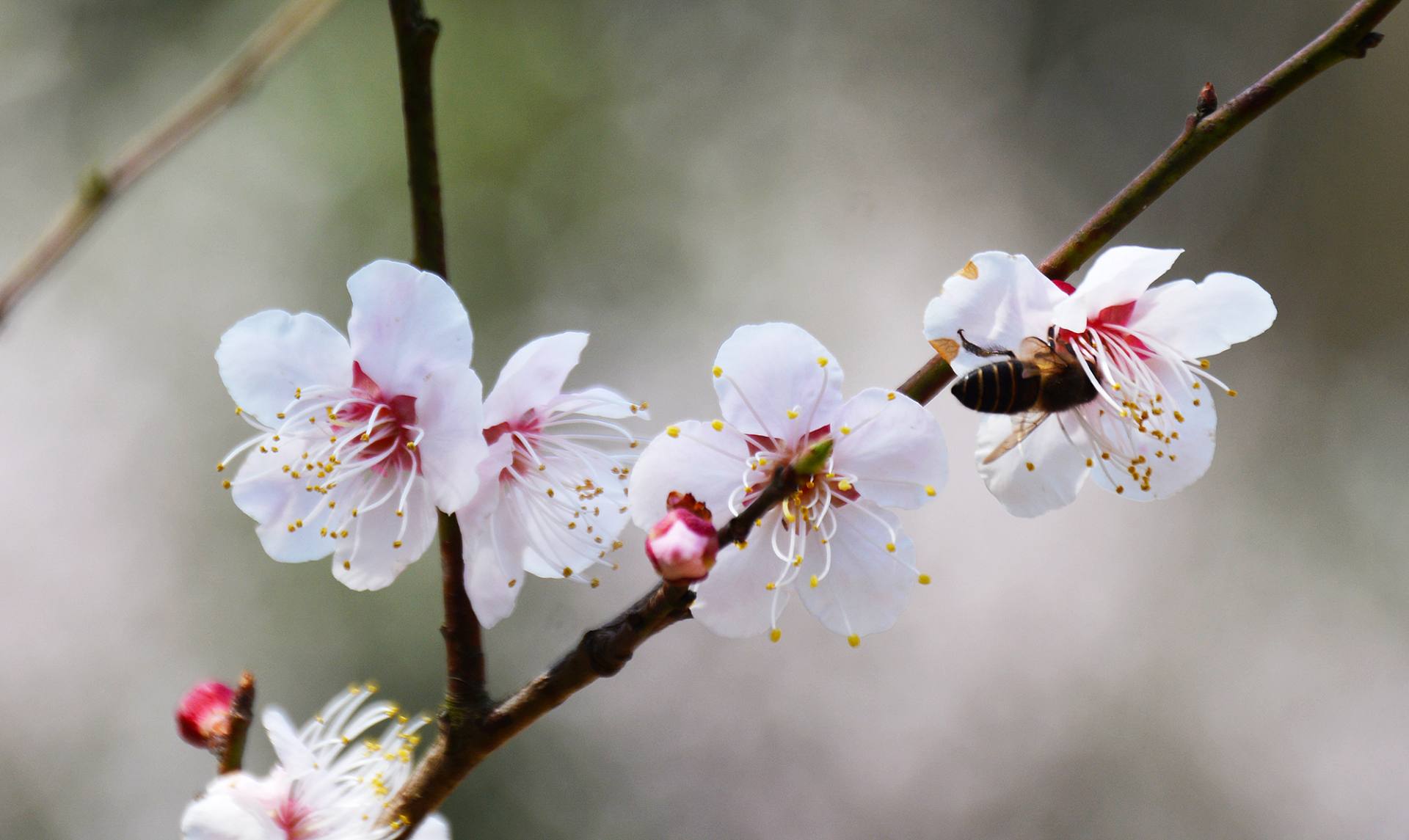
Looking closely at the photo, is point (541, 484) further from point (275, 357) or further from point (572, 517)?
point (275, 357)

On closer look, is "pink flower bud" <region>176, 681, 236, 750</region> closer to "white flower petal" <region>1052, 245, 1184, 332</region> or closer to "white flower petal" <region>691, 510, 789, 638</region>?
"white flower petal" <region>691, 510, 789, 638</region>

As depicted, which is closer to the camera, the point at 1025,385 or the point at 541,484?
the point at 1025,385

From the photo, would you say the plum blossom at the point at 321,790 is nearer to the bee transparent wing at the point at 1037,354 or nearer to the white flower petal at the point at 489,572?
the white flower petal at the point at 489,572

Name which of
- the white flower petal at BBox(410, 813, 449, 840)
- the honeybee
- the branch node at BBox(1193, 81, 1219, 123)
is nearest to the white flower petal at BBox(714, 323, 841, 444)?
the honeybee

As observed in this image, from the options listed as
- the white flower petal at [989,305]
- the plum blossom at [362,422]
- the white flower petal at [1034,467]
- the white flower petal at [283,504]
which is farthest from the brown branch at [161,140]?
the white flower petal at [1034,467]

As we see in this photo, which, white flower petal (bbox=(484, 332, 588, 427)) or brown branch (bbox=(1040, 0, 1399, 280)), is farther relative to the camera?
white flower petal (bbox=(484, 332, 588, 427))

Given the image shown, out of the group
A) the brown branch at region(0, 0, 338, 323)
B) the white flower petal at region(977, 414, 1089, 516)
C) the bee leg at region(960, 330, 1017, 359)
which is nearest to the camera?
the brown branch at region(0, 0, 338, 323)

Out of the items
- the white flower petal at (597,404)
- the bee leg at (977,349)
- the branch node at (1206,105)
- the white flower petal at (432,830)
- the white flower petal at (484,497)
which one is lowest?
the white flower petal at (432,830)

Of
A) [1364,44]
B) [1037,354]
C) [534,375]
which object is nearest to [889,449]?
[1037,354]
